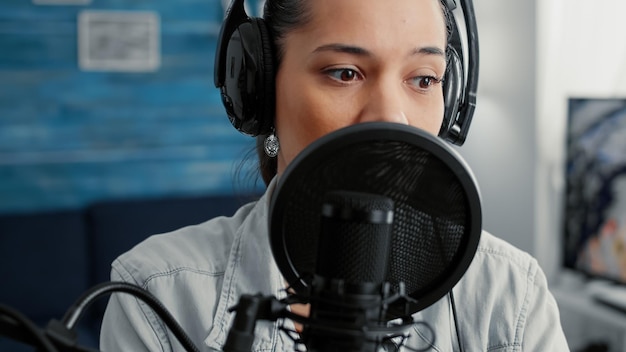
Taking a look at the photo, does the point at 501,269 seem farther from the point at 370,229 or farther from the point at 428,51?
the point at 370,229

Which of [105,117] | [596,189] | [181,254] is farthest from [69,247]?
[596,189]

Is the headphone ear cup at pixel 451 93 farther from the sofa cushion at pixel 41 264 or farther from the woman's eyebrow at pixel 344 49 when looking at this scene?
the sofa cushion at pixel 41 264

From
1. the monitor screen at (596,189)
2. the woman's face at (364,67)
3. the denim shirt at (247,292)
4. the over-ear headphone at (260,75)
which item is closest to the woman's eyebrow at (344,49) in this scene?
the woman's face at (364,67)

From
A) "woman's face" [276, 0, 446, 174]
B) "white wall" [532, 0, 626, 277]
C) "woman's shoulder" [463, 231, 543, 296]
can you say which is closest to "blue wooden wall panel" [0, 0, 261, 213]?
"white wall" [532, 0, 626, 277]

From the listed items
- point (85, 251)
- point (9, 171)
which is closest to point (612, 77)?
point (85, 251)

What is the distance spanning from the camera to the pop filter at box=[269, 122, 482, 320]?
53 cm

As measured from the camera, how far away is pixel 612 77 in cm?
304

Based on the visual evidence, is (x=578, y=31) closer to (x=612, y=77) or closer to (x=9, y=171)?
(x=612, y=77)

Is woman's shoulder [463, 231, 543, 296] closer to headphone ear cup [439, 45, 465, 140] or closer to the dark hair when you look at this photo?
headphone ear cup [439, 45, 465, 140]

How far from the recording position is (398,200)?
538 millimetres

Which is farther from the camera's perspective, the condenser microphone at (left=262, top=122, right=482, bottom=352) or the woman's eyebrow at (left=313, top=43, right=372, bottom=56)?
the woman's eyebrow at (left=313, top=43, right=372, bottom=56)

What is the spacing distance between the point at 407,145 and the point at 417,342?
1.78 ft

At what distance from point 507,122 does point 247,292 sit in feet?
7.84

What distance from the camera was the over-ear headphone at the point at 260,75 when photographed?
959mm
